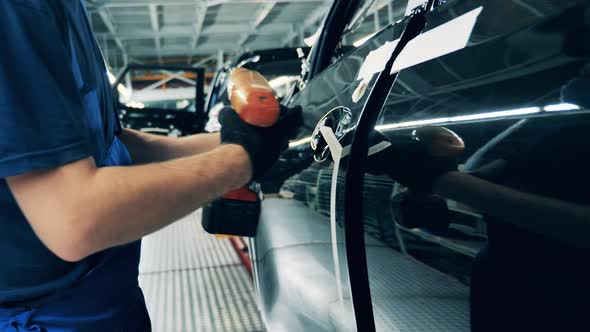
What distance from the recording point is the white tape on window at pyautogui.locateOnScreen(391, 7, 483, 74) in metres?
0.56

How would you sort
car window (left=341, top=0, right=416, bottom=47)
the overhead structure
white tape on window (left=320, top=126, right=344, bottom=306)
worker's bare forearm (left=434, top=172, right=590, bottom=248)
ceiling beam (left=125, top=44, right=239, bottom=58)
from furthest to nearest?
ceiling beam (left=125, top=44, right=239, bottom=58) → the overhead structure → car window (left=341, top=0, right=416, bottom=47) → white tape on window (left=320, top=126, right=344, bottom=306) → worker's bare forearm (left=434, top=172, right=590, bottom=248)

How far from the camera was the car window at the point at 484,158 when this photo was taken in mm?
424

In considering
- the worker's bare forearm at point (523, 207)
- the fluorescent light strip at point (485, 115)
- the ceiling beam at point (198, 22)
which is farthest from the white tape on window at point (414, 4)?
the ceiling beam at point (198, 22)

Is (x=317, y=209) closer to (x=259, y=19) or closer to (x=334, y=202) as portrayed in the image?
(x=334, y=202)

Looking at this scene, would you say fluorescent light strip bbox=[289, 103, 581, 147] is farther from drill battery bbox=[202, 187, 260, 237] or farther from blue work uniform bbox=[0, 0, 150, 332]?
drill battery bbox=[202, 187, 260, 237]

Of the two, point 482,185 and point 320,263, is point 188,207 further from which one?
point 482,185

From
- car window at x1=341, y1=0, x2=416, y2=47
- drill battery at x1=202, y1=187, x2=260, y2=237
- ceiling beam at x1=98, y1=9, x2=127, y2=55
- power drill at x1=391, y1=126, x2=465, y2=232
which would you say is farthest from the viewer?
ceiling beam at x1=98, y1=9, x2=127, y2=55

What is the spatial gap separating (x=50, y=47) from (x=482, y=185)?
2.28 feet

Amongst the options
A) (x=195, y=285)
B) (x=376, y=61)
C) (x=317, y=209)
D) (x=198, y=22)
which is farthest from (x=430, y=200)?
(x=198, y=22)

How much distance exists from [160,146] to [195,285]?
1280mm

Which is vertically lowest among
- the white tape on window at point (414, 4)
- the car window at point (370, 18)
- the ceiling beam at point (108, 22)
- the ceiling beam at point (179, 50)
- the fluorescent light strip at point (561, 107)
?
the fluorescent light strip at point (561, 107)

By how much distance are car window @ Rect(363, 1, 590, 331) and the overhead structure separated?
737cm

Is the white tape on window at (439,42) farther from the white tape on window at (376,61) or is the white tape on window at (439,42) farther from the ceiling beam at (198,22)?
the ceiling beam at (198,22)

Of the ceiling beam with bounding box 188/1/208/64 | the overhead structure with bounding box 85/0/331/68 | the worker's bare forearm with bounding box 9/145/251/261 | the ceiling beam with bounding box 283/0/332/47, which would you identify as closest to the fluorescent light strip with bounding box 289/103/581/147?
the worker's bare forearm with bounding box 9/145/251/261
